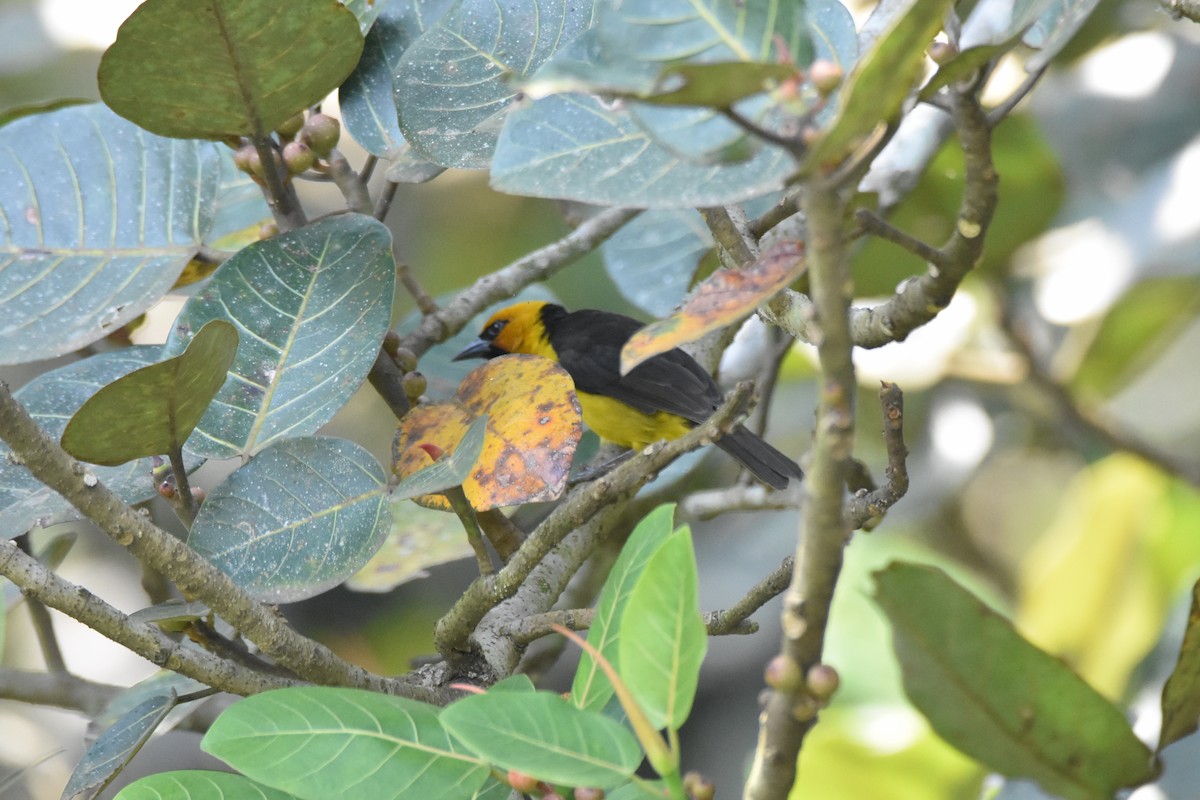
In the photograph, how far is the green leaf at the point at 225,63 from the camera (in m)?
1.28

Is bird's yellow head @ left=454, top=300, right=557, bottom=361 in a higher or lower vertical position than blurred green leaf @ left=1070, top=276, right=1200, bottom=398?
lower

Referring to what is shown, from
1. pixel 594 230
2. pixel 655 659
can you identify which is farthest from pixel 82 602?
pixel 594 230

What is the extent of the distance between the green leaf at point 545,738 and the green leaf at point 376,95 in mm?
996

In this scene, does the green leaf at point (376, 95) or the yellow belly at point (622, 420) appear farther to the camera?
the yellow belly at point (622, 420)

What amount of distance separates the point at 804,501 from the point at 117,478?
3.41 feet

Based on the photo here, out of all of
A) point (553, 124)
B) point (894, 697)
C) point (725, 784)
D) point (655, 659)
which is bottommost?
point (725, 784)

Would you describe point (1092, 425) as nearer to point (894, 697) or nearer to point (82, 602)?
point (894, 697)

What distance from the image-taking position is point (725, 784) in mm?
3352

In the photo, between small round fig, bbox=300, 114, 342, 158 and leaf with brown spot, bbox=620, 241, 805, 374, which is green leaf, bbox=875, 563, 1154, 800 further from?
small round fig, bbox=300, 114, 342, 158

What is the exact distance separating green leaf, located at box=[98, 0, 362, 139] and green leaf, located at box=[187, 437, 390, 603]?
0.41 metres

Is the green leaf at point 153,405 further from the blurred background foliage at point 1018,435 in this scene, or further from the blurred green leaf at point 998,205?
the blurred green leaf at point 998,205

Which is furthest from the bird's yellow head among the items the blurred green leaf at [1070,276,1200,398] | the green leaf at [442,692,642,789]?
the green leaf at [442,692,642,789]

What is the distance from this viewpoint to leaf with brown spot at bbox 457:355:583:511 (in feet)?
4.26

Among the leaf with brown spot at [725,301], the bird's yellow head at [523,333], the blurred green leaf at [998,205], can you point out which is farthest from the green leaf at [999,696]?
the bird's yellow head at [523,333]
